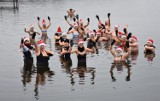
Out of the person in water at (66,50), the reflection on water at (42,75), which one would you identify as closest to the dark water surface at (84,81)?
the reflection on water at (42,75)

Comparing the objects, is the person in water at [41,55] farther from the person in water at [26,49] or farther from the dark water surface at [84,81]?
the person in water at [26,49]

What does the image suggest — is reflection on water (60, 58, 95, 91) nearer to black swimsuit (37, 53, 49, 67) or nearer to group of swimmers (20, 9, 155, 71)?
group of swimmers (20, 9, 155, 71)

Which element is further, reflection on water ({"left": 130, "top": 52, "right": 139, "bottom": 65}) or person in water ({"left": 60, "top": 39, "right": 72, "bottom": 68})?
reflection on water ({"left": 130, "top": 52, "right": 139, "bottom": 65})

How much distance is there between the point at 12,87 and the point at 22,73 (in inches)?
132

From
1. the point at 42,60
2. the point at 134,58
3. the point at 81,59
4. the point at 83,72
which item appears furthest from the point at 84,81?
the point at 134,58

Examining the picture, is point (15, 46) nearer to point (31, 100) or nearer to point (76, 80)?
point (76, 80)

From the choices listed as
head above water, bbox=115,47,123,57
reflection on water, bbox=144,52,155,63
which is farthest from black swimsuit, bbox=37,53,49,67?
reflection on water, bbox=144,52,155,63

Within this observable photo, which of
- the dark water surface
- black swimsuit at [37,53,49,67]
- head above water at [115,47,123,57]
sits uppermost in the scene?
head above water at [115,47,123,57]

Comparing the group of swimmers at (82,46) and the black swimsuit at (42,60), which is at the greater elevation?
the group of swimmers at (82,46)

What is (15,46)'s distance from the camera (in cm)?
3512

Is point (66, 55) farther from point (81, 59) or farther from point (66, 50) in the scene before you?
point (81, 59)

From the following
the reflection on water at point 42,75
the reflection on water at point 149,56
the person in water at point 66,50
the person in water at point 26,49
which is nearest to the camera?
the reflection on water at point 42,75

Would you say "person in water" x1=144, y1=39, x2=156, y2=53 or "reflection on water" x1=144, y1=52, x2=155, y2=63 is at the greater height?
"person in water" x1=144, y1=39, x2=156, y2=53

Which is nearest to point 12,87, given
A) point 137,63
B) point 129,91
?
point 129,91
